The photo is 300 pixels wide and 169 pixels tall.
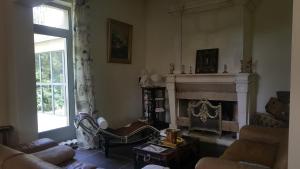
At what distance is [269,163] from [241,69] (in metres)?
2.28

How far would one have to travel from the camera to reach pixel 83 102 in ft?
12.7

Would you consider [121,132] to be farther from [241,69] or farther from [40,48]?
[241,69]

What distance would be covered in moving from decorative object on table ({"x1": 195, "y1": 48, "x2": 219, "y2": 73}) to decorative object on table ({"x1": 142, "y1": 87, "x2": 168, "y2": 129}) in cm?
99

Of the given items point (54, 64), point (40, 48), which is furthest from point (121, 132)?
point (40, 48)

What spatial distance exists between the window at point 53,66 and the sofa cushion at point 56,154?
1.70 metres

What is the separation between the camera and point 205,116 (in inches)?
178

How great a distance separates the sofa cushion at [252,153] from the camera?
2314mm

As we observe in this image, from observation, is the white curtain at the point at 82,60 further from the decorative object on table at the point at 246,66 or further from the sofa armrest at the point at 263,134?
the decorative object on table at the point at 246,66

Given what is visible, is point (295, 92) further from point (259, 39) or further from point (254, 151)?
point (259, 39)

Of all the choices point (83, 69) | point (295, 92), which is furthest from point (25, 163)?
point (83, 69)

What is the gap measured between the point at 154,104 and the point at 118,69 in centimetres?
111

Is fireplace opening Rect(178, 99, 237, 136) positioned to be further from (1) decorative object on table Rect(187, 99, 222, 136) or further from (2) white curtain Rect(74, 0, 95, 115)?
(2) white curtain Rect(74, 0, 95, 115)

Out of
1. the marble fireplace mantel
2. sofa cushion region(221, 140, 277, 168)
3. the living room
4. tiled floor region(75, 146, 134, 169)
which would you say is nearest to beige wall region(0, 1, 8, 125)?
the living room

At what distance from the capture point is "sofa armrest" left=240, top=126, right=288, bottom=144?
281cm
